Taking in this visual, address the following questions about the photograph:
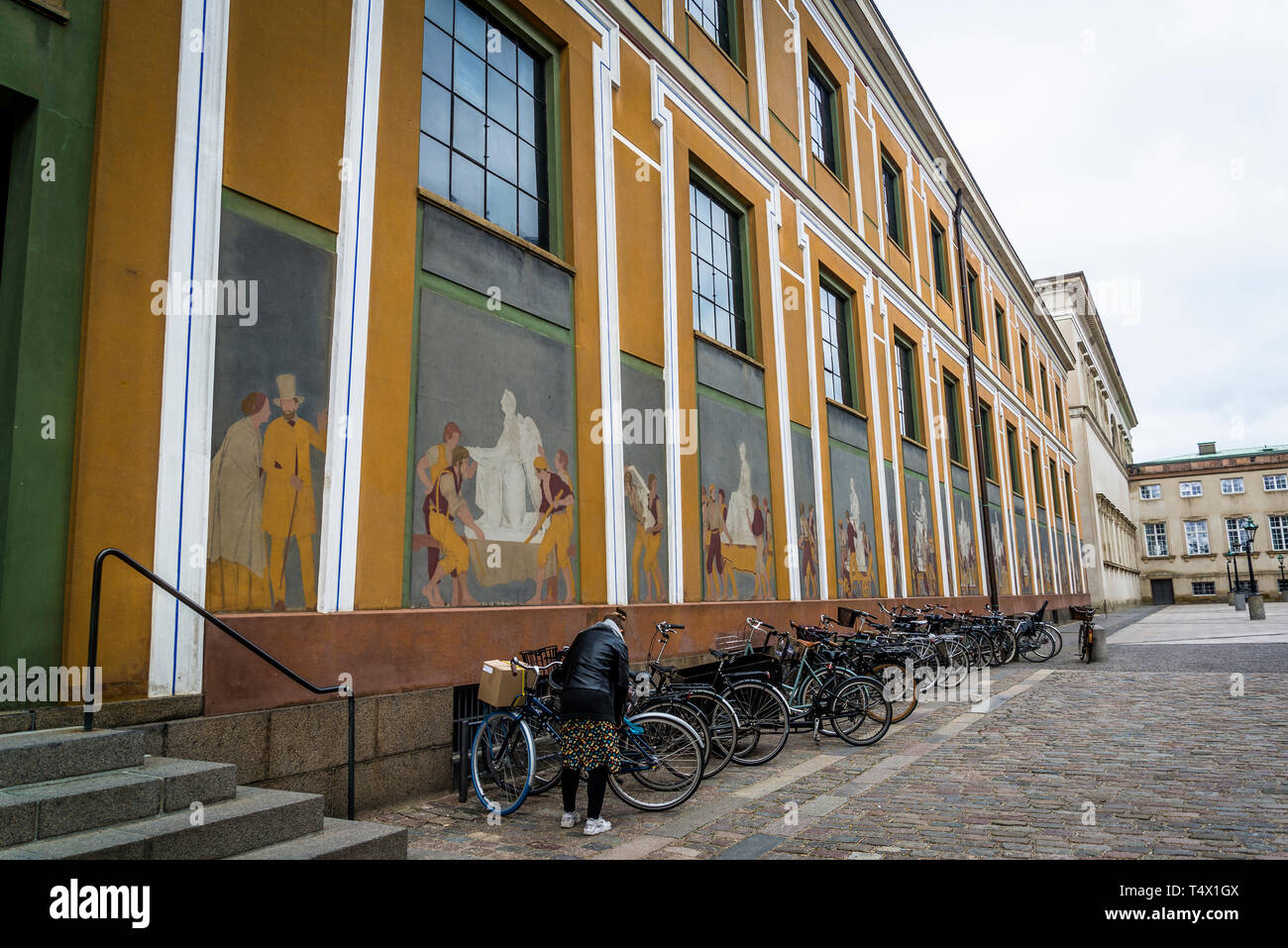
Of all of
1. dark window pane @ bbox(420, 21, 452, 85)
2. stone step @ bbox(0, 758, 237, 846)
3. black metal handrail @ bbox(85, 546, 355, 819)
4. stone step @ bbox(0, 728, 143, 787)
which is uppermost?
dark window pane @ bbox(420, 21, 452, 85)

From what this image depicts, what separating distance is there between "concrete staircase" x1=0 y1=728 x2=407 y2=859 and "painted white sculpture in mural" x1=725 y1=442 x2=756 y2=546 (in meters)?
7.92

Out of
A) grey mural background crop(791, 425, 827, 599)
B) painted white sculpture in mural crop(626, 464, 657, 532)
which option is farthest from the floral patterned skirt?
grey mural background crop(791, 425, 827, 599)

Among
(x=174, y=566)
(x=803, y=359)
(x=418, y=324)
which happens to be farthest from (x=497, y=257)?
(x=803, y=359)

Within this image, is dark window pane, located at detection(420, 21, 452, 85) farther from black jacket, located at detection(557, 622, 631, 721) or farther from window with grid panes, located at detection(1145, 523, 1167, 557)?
window with grid panes, located at detection(1145, 523, 1167, 557)

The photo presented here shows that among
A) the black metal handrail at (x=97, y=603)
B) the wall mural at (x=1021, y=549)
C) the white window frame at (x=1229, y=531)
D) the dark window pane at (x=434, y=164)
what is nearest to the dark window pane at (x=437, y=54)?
the dark window pane at (x=434, y=164)

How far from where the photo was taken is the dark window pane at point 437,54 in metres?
8.49

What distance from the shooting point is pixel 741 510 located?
1244 cm

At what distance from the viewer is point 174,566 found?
18.6 feet

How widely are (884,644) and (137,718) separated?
8.48 metres

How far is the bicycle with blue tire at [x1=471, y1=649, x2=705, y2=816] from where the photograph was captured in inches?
263

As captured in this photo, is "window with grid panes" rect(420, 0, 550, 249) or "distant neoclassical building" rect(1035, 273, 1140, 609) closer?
"window with grid panes" rect(420, 0, 550, 249)

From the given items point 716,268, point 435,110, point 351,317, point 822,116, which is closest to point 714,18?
point 716,268

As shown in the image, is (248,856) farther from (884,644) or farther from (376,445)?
(884,644)

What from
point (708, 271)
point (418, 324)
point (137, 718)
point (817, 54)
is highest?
point (817, 54)
